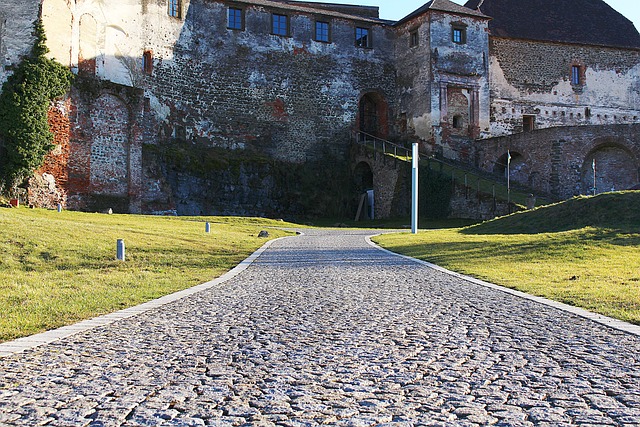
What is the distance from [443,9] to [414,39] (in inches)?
97.7

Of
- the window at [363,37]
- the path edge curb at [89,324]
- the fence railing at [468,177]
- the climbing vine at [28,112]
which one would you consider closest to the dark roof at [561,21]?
the window at [363,37]

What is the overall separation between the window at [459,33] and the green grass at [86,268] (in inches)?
1040

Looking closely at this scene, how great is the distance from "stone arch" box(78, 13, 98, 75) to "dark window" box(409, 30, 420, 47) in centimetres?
1896

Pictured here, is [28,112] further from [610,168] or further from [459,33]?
[610,168]

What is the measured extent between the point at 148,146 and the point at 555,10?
30855mm

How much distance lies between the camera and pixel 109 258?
12.5 m

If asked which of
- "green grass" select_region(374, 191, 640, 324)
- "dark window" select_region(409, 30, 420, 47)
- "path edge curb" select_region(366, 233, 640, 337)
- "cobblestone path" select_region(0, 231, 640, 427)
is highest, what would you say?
"dark window" select_region(409, 30, 420, 47)

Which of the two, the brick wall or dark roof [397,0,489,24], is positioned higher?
dark roof [397,0,489,24]

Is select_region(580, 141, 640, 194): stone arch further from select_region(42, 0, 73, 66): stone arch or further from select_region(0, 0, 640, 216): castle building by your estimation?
select_region(42, 0, 73, 66): stone arch

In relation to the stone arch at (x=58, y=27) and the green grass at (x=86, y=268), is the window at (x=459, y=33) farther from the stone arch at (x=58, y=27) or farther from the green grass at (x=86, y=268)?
the green grass at (x=86, y=268)

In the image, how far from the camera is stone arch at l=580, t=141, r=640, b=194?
115 feet

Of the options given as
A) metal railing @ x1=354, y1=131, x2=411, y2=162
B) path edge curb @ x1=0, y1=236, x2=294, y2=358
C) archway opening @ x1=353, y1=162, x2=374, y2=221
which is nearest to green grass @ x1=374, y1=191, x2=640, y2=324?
path edge curb @ x1=0, y1=236, x2=294, y2=358

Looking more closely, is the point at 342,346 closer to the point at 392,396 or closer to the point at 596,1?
the point at 392,396

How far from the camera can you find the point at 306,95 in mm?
39719
